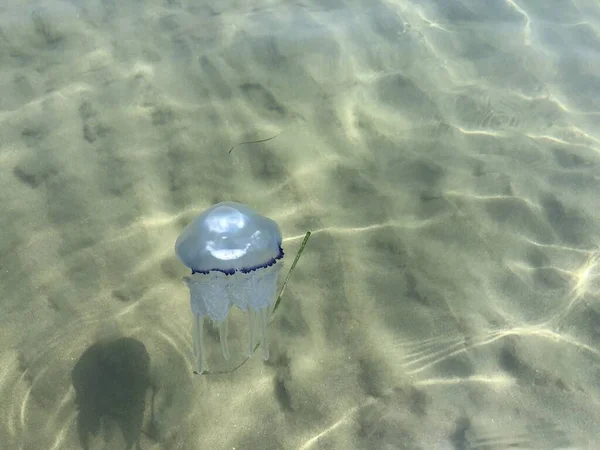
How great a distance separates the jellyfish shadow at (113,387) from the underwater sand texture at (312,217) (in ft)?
0.04

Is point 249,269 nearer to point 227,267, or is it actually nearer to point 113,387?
point 227,267

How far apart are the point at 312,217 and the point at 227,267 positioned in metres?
0.95

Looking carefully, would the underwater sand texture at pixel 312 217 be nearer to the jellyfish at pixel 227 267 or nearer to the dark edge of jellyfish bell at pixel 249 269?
the jellyfish at pixel 227 267

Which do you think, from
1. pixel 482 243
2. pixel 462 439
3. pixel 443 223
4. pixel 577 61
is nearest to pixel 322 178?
pixel 443 223

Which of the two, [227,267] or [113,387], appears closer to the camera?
[227,267]

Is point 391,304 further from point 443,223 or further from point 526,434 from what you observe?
point 526,434

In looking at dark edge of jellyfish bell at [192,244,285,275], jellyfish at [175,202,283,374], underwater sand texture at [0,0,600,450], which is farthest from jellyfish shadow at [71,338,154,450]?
dark edge of jellyfish bell at [192,244,285,275]

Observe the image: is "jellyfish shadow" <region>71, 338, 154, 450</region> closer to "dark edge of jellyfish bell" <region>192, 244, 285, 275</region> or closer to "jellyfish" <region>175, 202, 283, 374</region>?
"jellyfish" <region>175, 202, 283, 374</region>

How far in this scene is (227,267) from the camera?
100 inches

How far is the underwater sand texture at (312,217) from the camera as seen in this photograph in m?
2.65

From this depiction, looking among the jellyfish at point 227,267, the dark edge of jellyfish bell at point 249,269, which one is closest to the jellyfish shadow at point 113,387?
the jellyfish at point 227,267

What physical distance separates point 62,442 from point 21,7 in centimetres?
389

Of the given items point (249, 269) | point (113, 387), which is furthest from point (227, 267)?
point (113, 387)

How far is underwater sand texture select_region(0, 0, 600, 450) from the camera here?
2650mm
